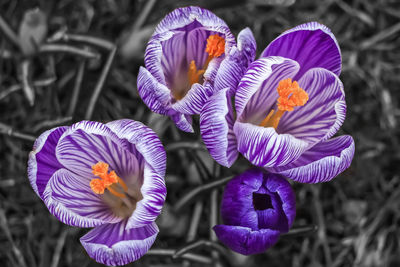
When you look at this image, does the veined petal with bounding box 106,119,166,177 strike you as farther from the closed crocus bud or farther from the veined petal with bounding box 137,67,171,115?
the closed crocus bud

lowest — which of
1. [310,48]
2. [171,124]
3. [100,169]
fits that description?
[171,124]

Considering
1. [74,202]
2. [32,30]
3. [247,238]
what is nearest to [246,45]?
[247,238]

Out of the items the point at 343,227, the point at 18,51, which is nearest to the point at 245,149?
the point at 343,227

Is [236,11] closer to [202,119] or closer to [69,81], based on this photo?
[69,81]

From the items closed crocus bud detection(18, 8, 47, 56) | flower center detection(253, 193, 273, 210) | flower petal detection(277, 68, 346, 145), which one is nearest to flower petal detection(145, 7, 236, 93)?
flower petal detection(277, 68, 346, 145)

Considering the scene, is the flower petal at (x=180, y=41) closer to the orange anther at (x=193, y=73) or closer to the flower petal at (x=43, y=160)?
the orange anther at (x=193, y=73)

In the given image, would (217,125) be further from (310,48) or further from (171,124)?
(171,124)
